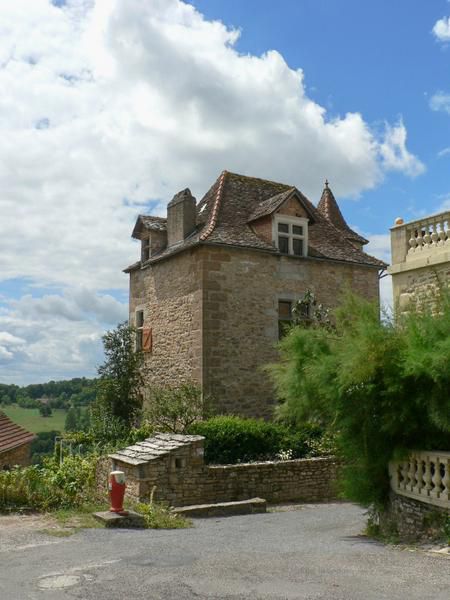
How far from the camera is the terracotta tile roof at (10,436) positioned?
20892mm

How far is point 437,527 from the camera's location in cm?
947

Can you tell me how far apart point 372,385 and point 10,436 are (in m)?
16.2

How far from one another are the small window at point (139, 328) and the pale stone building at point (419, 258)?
10844 mm

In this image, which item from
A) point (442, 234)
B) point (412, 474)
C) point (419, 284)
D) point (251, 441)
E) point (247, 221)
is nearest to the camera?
point (412, 474)

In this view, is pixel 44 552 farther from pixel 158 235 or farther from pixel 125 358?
pixel 158 235

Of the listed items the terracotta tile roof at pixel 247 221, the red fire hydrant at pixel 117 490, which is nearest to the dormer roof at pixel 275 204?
the terracotta tile roof at pixel 247 221

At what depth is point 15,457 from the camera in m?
21.9

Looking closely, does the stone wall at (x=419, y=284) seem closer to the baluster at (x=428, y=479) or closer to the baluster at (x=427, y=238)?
the baluster at (x=427, y=238)

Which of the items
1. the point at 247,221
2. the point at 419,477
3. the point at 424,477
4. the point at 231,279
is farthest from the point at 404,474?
the point at 247,221

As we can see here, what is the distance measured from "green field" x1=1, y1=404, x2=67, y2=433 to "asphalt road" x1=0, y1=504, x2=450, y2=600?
50.4m

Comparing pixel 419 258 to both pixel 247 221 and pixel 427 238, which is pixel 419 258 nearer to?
pixel 427 238

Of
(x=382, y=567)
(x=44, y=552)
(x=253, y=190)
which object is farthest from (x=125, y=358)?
(x=382, y=567)

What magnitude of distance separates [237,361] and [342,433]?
8221 mm

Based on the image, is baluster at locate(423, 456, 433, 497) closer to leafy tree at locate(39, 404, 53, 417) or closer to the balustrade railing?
the balustrade railing
